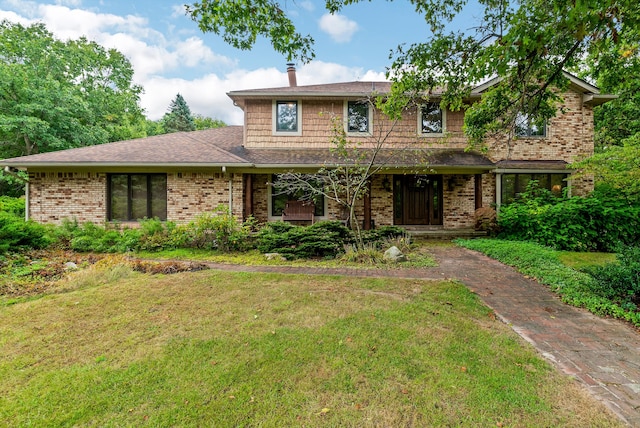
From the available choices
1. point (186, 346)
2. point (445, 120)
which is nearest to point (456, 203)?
point (445, 120)

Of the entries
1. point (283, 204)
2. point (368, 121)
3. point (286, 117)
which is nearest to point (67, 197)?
point (283, 204)

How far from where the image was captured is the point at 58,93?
52.9ft

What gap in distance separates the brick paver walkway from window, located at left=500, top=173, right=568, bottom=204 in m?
6.03

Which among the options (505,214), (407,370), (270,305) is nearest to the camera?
(407,370)

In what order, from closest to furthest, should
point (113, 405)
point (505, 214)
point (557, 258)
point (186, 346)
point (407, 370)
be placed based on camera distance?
point (113, 405), point (407, 370), point (186, 346), point (557, 258), point (505, 214)

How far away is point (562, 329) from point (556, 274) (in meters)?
2.71

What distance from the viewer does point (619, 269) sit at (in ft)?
14.4

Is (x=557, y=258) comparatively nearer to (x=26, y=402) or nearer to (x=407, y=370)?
(x=407, y=370)

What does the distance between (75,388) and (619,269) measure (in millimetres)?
6914

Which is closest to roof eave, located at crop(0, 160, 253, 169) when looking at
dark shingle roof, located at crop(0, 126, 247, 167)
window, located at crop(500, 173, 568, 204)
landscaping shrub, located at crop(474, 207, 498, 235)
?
dark shingle roof, located at crop(0, 126, 247, 167)

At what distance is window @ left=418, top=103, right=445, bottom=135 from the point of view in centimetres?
1128

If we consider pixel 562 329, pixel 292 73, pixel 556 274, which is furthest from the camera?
pixel 292 73

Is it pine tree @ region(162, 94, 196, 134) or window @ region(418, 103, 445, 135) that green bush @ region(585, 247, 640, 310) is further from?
pine tree @ region(162, 94, 196, 134)

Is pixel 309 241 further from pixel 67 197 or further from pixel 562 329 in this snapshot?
pixel 67 197
